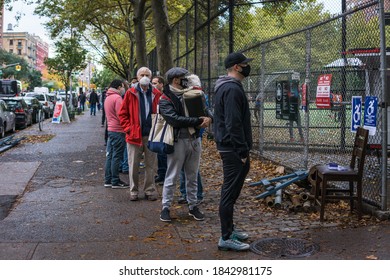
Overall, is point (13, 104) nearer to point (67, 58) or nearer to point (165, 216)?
point (67, 58)

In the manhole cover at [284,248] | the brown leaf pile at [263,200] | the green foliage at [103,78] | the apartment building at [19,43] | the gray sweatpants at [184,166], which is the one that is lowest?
the manhole cover at [284,248]

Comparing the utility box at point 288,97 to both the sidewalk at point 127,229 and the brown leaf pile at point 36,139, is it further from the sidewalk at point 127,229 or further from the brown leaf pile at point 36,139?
the brown leaf pile at point 36,139

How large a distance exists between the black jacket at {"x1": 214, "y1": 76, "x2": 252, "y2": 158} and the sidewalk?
3.57ft

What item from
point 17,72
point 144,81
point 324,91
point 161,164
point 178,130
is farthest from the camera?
point 17,72

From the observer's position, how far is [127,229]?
6164 mm

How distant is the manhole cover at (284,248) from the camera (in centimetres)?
514

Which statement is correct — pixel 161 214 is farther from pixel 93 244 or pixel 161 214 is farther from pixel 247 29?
pixel 247 29

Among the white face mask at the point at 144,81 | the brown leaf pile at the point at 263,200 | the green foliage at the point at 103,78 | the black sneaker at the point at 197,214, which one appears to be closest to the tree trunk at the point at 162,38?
the brown leaf pile at the point at 263,200

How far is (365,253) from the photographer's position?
505cm

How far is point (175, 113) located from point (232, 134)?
4.90ft

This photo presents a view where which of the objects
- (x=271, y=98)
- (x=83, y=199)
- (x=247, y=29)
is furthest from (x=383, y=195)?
(x=247, y=29)

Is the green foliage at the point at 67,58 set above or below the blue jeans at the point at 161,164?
above

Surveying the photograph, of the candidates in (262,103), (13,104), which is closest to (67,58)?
(13,104)

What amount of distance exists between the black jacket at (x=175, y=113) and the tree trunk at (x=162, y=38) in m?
9.78
